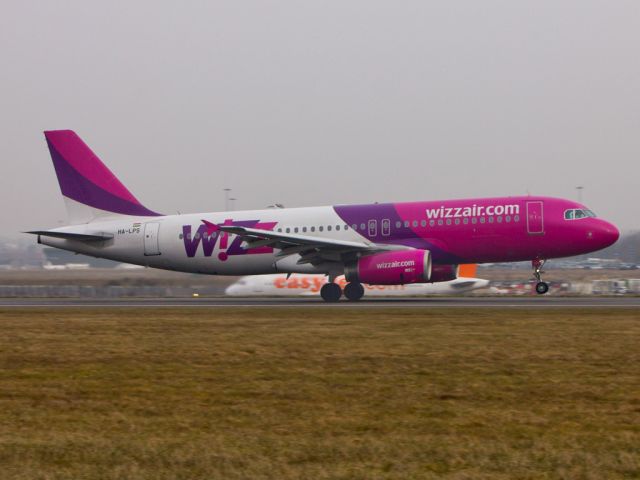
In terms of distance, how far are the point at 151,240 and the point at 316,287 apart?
11.2 metres

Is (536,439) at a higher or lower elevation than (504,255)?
lower

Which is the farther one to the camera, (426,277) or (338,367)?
(426,277)

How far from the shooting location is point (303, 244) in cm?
3512

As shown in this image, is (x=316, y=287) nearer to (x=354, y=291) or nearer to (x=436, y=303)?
(x=354, y=291)

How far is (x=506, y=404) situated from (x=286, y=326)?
11.7m

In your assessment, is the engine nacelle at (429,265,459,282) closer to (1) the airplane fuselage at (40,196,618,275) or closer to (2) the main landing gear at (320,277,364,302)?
(1) the airplane fuselage at (40,196,618,275)

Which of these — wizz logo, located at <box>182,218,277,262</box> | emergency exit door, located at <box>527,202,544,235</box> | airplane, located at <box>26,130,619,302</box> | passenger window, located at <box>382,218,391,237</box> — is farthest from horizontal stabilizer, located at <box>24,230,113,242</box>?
emergency exit door, located at <box>527,202,544,235</box>

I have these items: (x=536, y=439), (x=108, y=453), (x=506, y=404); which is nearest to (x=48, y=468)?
(x=108, y=453)

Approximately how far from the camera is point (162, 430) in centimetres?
989

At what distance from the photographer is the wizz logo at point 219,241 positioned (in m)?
37.8

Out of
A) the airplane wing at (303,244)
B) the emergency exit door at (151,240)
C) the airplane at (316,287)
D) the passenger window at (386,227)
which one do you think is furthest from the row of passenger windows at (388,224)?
the airplane at (316,287)

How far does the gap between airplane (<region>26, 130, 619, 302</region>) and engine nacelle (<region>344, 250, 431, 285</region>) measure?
0.13 ft

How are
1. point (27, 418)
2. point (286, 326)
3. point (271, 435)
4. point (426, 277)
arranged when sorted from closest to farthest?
1. point (271, 435)
2. point (27, 418)
3. point (286, 326)
4. point (426, 277)

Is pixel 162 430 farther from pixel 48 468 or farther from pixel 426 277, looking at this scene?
pixel 426 277
